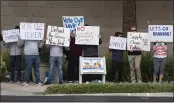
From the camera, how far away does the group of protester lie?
1264cm

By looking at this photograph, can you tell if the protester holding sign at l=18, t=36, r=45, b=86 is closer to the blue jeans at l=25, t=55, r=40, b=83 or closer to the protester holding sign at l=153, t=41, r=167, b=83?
the blue jeans at l=25, t=55, r=40, b=83

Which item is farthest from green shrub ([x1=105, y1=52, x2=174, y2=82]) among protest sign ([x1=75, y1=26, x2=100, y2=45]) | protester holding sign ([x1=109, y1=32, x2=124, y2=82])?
protest sign ([x1=75, y1=26, x2=100, y2=45])

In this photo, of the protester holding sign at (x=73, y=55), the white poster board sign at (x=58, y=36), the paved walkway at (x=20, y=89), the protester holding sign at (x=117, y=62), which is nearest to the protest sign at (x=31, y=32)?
the white poster board sign at (x=58, y=36)

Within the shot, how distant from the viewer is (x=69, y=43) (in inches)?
510

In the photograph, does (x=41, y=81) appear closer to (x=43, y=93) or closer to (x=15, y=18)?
(x=43, y=93)

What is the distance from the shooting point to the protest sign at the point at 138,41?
13070 mm

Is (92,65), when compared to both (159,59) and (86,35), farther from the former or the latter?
(159,59)

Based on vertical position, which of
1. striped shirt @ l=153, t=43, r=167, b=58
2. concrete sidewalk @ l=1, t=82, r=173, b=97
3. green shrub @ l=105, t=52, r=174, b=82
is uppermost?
striped shirt @ l=153, t=43, r=167, b=58

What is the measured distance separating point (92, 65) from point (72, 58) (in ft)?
2.94

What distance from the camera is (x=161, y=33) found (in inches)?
521

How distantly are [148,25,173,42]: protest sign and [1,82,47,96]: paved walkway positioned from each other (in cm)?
377

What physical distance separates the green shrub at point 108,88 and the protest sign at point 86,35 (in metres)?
1.76

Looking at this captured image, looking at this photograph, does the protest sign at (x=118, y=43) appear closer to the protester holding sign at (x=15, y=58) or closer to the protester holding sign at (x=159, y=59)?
the protester holding sign at (x=159, y=59)

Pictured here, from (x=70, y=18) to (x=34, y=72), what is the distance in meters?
2.18
